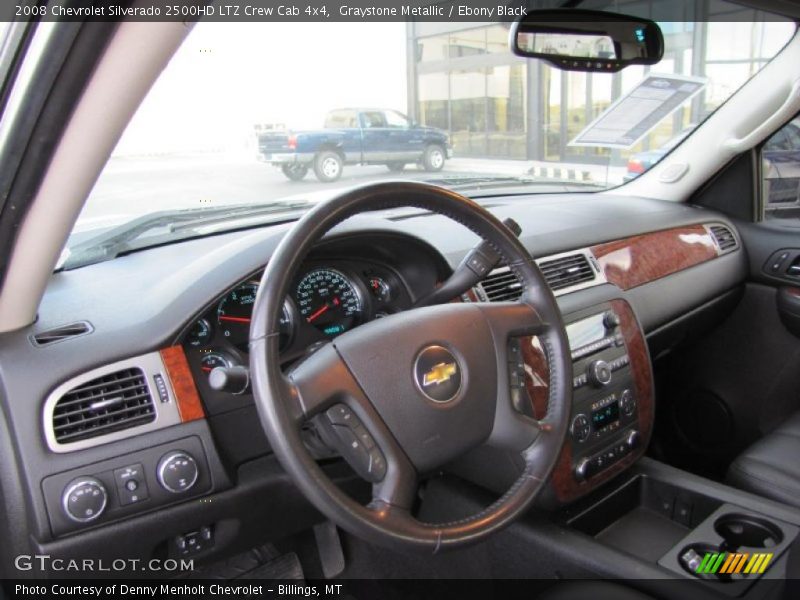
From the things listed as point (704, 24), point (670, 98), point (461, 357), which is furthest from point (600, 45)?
point (704, 24)

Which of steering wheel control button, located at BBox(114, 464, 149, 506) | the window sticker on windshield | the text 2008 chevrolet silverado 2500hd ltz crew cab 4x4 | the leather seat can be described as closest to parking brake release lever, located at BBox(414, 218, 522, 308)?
the text 2008 chevrolet silverado 2500hd ltz crew cab 4x4

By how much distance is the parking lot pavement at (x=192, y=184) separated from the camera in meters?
1.94

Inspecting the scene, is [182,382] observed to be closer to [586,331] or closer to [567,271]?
[586,331]

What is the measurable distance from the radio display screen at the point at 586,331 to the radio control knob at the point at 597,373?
0.07 meters

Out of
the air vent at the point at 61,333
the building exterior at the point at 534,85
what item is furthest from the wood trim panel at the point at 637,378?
the air vent at the point at 61,333

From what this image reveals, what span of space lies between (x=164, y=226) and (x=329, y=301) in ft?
2.05

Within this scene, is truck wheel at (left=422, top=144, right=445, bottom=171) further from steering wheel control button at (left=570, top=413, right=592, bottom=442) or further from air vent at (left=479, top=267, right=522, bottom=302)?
steering wheel control button at (left=570, top=413, right=592, bottom=442)

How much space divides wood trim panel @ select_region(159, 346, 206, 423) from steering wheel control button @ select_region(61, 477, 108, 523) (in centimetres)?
22

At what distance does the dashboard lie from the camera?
4.77 ft

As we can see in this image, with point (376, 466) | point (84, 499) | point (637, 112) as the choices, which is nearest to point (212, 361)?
point (84, 499)

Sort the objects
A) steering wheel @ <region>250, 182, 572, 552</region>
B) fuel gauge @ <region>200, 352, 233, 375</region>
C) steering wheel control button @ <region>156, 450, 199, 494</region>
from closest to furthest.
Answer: steering wheel @ <region>250, 182, 572, 552</region>
steering wheel control button @ <region>156, 450, 199, 494</region>
fuel gauge @ <region>200, 352, 233, 375</region>

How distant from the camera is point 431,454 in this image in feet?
4.30

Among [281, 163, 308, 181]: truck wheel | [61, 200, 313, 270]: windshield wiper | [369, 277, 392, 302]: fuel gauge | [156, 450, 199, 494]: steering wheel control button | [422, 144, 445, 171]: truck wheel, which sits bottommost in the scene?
[156, 450, 199, 494]: steering wheel control button

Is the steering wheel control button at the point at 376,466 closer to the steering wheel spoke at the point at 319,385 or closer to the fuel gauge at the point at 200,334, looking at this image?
the steering wheel spoke at the point at 319,385
